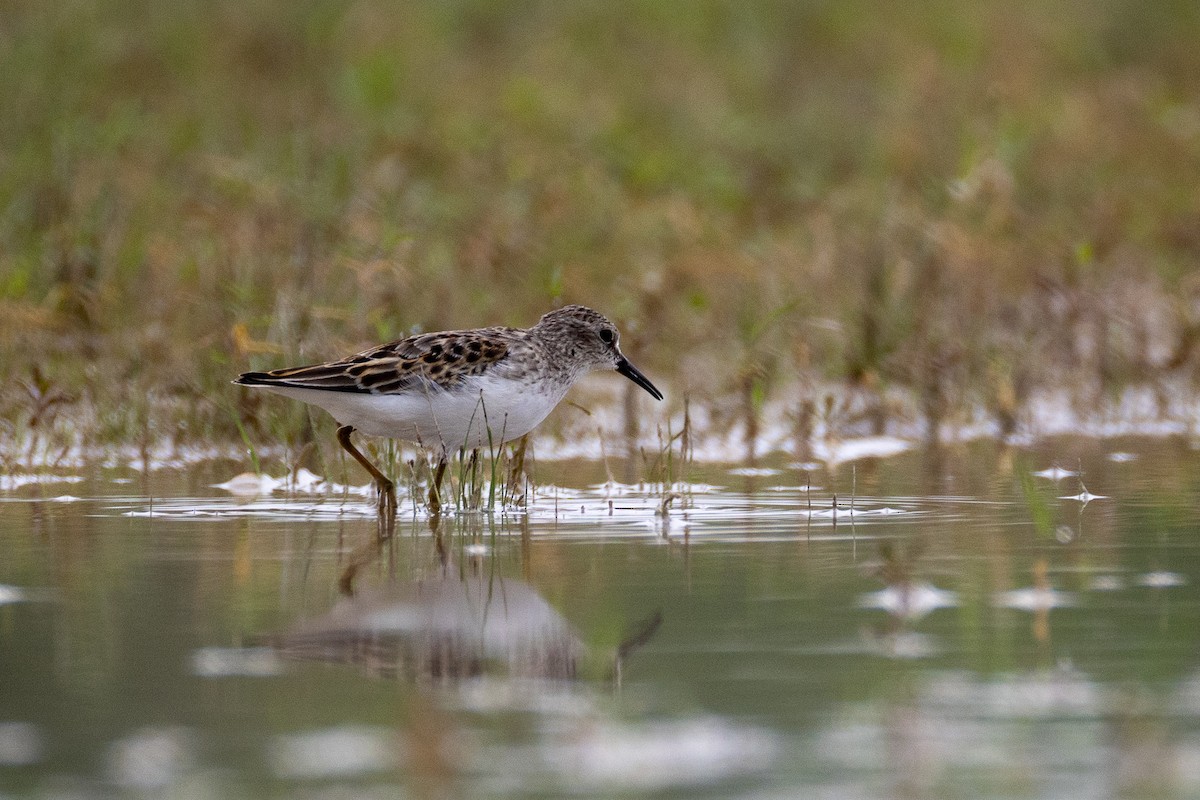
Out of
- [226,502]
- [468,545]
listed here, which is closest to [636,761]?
[468,545]

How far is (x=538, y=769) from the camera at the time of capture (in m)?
3.79

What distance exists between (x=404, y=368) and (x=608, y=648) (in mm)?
3213

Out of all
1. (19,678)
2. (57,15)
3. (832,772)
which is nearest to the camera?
(832,772)

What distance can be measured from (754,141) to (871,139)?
3.61 ft

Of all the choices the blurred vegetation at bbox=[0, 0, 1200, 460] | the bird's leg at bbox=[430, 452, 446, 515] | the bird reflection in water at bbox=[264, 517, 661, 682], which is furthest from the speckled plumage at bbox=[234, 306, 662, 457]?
the bird reflection in water at bbox=[264, 517, 661, 682]

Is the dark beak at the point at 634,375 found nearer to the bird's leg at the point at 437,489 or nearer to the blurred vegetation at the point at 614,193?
the blurred vegetation at the point at 614,193

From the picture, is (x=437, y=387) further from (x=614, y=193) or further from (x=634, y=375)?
(x=614, y=193)

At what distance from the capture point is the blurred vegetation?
11094 mm

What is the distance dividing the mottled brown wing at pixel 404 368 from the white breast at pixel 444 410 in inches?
1.5

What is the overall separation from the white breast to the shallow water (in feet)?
1.21

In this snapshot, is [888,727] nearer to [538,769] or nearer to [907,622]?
[538,769]

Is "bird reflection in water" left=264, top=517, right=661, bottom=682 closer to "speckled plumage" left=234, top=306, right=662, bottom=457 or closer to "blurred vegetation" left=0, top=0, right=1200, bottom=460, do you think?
"speckled plumage" left=234, top=306, right=662, bottom=457

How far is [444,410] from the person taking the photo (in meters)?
7.90

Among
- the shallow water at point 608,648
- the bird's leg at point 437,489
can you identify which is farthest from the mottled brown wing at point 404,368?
the shallow water at point 608,648
